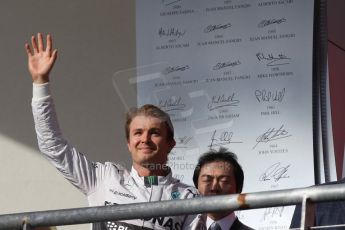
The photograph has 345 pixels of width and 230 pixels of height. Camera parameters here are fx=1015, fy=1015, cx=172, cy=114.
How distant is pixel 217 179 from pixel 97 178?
63cm

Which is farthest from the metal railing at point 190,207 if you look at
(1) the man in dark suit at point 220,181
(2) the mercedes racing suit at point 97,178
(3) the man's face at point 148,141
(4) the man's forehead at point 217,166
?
(4) the man's forehead at point 217,166

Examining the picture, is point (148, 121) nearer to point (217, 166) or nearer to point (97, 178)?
point (97, 178)

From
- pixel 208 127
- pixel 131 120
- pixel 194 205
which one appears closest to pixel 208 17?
pixel 208 127

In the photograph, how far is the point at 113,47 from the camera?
622 centimetres

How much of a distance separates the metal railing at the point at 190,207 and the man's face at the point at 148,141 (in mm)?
1259

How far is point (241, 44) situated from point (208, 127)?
514mm

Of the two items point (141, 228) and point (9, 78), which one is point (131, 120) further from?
point (9, 78)

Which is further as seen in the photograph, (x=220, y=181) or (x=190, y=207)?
(x=220, y=181)

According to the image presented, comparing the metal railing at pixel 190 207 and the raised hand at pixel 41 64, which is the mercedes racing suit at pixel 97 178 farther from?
the metal railing at pixel 190 207

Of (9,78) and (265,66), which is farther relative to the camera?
(9,78)

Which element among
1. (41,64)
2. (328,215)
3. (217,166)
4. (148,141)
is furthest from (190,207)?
(217,166)

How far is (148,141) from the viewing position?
406 centimetres

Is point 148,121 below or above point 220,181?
above

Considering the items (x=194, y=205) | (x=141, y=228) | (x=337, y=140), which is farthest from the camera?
(x=337, y=140)
